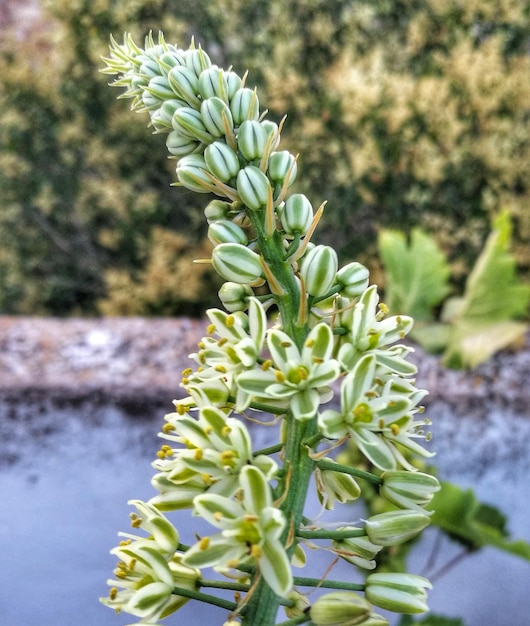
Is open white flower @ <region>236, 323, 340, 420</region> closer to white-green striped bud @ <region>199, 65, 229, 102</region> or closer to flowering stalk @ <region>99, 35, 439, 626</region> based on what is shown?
flowering stalk @ <region>99, 35, 439, 626</region>

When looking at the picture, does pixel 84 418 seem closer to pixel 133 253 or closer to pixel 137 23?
pixel 133 253

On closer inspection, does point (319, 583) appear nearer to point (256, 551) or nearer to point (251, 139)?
point (256, 551)

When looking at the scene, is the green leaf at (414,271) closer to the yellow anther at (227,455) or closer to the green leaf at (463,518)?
the green leaf at (463,518)

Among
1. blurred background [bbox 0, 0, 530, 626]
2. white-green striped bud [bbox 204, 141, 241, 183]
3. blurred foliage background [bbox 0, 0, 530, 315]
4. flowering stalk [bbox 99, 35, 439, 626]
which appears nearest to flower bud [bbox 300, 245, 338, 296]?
flowering stalk [bbox 99, 35, 439, 626]

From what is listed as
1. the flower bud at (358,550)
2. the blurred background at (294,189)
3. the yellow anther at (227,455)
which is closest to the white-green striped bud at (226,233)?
the yellow anther at (227,455)

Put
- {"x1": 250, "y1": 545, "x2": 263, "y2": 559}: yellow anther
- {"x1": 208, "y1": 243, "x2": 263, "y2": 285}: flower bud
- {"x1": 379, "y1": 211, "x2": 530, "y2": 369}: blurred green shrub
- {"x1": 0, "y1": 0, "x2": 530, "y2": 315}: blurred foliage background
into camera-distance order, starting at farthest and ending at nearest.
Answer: {"x1": 0, "y1": 0, "x2": 530, "y2": 315}: blurred foliage background → {"x1": 379, "y1": 211, "x2": 530, "y2": 369}: blurred green shrub → {"x1": 208, "y1": 243, "x2": 263, "y2": 285}: flower bud → {"x1": 250, "y1": 545, "x2": 263, "y2": 559}: yellow anther

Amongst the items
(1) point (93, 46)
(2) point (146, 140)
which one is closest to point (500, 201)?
(2) point (146, 140)
